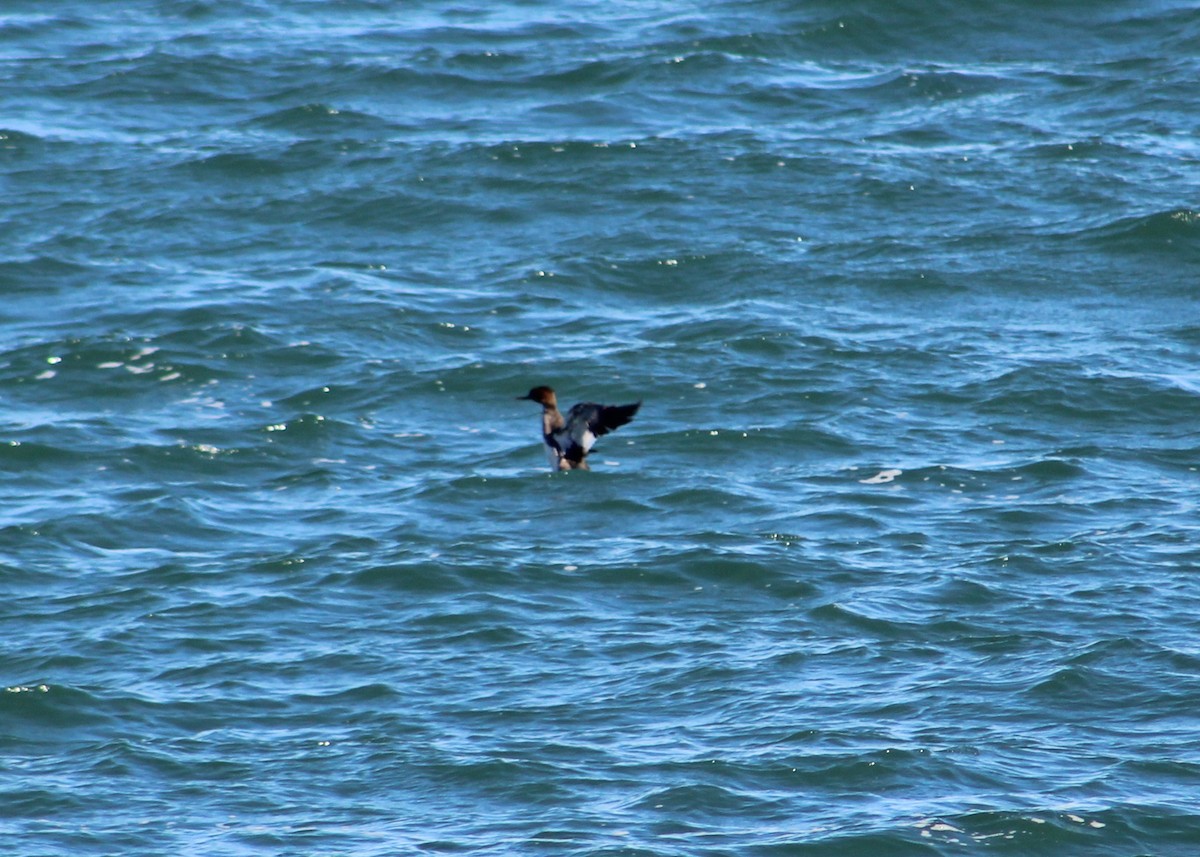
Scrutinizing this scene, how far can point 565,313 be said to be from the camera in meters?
16.2

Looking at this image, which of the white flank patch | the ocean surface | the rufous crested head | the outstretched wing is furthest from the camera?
the rufous crested head

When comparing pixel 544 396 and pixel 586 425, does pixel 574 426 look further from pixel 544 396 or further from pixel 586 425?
pixel 544 396

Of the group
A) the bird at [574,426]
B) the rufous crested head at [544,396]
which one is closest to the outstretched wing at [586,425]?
the bird at [574,426]

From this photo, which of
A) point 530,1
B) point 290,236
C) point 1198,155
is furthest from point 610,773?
point 530,1

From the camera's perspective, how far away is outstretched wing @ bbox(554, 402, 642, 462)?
12.6 metres

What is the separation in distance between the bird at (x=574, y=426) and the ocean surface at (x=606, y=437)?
193 millimetres

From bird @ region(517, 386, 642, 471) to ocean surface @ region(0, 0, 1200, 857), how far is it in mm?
193

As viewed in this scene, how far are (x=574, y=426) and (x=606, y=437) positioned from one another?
1.54 m

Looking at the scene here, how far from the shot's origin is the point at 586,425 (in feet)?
41.7

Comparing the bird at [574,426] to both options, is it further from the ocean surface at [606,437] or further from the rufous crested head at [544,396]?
the ocean surface at [606,437]

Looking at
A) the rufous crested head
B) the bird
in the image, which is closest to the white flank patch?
the bird

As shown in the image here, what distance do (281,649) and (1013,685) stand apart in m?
3.85

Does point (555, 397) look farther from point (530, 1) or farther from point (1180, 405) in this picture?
point (530, 1)

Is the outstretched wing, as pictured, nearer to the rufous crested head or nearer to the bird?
the bird
